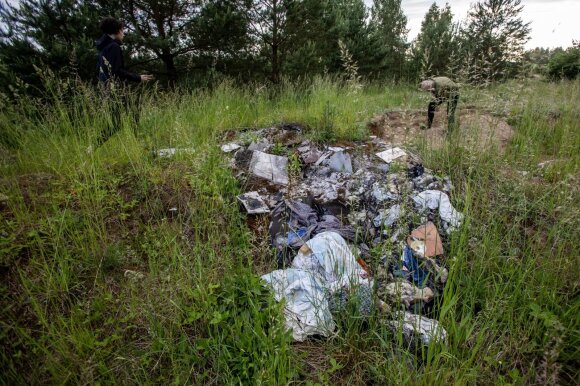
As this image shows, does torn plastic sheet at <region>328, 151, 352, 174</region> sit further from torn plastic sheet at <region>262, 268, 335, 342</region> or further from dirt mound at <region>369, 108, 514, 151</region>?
torn plastic sheet at <region>262, 268, 335, 342</region>

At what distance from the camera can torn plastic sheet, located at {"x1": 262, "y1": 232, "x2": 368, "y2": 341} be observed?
1.39 metres

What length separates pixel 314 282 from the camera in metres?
1.48

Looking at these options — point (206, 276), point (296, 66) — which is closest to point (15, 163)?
point (206, 276)

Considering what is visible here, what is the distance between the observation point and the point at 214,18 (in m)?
6.80

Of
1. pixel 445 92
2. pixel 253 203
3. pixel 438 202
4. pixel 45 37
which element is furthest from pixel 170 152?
pixel 45 37

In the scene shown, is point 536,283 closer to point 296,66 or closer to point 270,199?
point 270,199

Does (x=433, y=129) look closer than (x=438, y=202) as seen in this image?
No

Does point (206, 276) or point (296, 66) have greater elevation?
point (296, 66)

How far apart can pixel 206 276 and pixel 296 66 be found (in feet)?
27.0

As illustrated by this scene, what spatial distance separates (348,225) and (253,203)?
867 millimetres

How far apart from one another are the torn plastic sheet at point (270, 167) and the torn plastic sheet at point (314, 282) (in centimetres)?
110

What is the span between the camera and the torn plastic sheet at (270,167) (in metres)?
2.82

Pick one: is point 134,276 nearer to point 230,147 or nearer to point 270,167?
point 270,167

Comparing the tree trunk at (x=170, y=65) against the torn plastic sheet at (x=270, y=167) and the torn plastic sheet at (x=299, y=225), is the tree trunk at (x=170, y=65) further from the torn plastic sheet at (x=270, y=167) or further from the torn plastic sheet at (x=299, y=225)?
the torn plastic sheet at (x=299, y=225)
